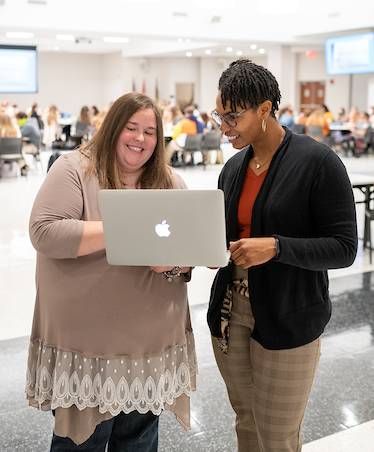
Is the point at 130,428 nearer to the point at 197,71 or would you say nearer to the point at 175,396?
the point at 175,396

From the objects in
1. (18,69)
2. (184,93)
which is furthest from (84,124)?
(184,93)

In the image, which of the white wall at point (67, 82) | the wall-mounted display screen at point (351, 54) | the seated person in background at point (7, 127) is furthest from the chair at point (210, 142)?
the white wall at point (67, 82)

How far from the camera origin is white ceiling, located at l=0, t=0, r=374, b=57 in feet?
54.8

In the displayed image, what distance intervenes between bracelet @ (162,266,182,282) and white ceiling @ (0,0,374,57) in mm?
15786

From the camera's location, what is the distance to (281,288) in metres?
1.88

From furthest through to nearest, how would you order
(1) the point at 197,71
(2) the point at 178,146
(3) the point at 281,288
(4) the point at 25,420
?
(1) the point at 197,71 → (2) the point at 178,146 → (4) the point at 25,420 → (3) the point at 281,288

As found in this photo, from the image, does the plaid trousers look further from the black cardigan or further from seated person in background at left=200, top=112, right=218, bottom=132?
seated person in background at left=200, top=112, right=218, bottom=132

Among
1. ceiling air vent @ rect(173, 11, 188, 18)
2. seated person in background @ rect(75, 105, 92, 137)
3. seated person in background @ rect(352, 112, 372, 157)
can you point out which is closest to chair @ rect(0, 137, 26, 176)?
seated person in background @ rect(75, 105, 92, 137)

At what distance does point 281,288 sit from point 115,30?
16.9 m

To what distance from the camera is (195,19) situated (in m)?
18.8

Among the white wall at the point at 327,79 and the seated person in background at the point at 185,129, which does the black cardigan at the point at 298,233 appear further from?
the white wall at the point at 327,79

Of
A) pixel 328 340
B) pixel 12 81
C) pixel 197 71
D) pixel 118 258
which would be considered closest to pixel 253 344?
pixel 118 258

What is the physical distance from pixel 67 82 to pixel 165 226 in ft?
102

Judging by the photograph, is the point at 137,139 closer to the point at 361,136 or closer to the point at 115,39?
the point at 361,136
